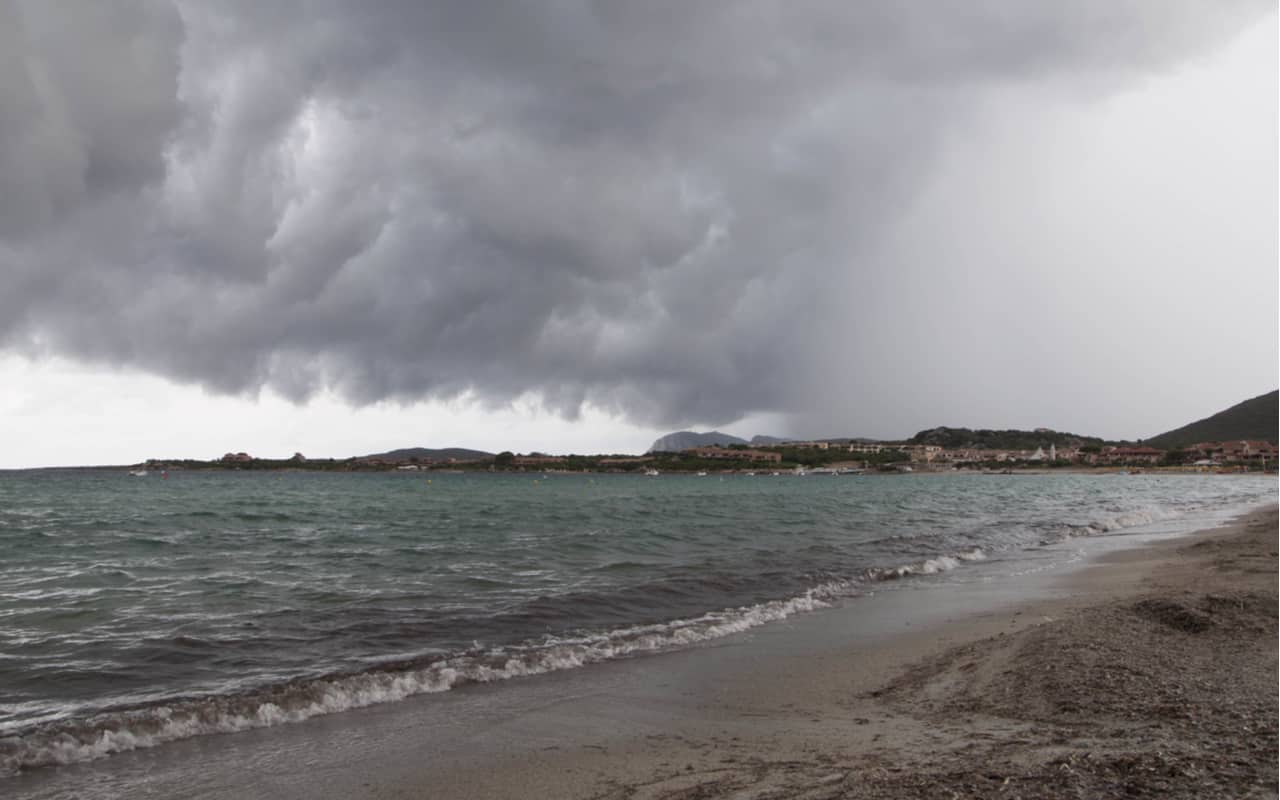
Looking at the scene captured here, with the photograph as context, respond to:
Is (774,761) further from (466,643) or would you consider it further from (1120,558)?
(1120,558)

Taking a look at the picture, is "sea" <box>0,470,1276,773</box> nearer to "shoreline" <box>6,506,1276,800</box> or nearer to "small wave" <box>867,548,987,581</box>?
"small wave" <box>867,548,987,581</box>

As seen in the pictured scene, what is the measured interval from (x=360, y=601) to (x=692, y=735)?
36.8ft

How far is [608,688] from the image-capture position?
34.0 ft

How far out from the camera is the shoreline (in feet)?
20.7

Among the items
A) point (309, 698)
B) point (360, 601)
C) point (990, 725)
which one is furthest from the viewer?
point (360, 601)

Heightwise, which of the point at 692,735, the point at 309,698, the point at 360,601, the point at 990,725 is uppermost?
the point at 990,725

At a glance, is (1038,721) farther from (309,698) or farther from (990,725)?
(309,698)

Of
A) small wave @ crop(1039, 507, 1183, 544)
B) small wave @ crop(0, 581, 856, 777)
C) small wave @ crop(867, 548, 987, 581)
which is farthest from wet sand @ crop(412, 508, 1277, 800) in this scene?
small wave @ crop(1039, 507, 1183, 544)

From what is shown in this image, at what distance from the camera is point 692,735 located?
7.98 metres

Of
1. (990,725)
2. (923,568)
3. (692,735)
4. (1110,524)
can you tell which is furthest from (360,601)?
(1110,524)

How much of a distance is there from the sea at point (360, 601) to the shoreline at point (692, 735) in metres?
0.87

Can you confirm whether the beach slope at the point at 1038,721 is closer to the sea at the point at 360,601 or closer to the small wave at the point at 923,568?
the sea at the point at 360,601

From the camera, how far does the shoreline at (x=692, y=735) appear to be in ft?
20.7

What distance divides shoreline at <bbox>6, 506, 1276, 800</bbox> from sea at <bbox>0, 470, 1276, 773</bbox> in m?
0.87
